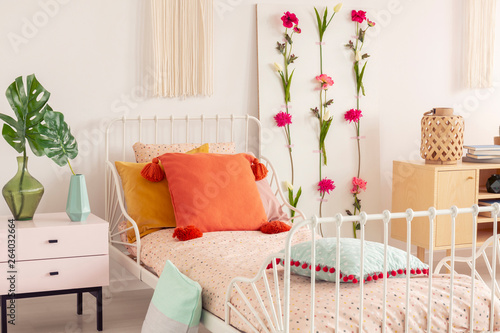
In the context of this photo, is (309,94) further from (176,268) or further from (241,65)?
(176,268)

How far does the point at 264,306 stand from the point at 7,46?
83.9 inches

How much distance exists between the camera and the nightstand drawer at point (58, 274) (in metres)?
2.96

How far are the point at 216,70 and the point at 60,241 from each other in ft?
4.53

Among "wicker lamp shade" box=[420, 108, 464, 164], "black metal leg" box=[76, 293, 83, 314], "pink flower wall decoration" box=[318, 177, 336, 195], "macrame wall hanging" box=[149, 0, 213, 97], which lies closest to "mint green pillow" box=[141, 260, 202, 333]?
"black metal leg" box=[76, 293, 83, 314]

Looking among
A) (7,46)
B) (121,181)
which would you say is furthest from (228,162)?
(7,46)

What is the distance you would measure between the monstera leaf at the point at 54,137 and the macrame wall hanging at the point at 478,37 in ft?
8.83

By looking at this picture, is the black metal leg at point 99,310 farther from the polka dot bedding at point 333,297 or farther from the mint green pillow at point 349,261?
the mint green pillow at point 349,261

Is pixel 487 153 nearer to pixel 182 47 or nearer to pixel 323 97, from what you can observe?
pixel 323 97

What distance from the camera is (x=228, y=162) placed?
332 centimetres

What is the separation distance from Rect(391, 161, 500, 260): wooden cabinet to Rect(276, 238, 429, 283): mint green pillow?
1594 millimetres

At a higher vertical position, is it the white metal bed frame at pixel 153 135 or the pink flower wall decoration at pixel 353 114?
the pink flower wall decoration at pixel 353 114

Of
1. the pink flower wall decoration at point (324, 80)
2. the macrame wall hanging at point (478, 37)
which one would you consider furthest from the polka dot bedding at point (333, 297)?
the macrame wall hanging at point (478, 37)

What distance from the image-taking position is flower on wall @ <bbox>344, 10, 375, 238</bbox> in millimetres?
4062

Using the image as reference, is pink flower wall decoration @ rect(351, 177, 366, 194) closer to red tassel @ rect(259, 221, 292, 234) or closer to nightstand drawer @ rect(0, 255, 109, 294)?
red tassel @ rect(259, 221, 292, 234)
